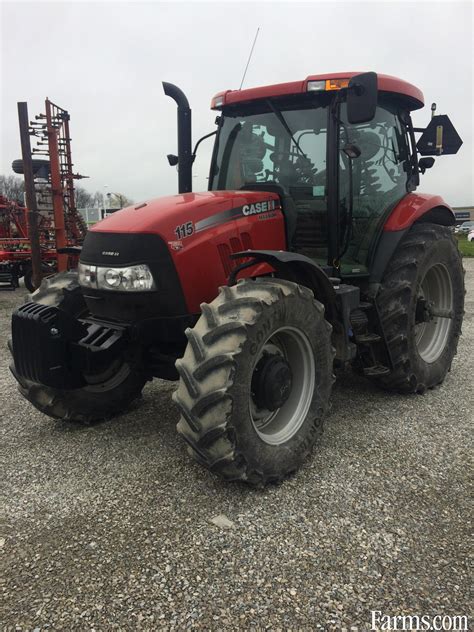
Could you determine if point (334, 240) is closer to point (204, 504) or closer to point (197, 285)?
point (197, 285)

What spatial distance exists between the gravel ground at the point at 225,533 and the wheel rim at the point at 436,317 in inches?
44.4

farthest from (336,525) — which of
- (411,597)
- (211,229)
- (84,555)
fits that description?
(211,229)

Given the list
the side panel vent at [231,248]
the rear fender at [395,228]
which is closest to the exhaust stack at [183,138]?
the side panel vent at [231,248]

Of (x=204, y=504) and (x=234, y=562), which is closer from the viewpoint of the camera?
(x=234, y=562)

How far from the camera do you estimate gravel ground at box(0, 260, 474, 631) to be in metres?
1.97

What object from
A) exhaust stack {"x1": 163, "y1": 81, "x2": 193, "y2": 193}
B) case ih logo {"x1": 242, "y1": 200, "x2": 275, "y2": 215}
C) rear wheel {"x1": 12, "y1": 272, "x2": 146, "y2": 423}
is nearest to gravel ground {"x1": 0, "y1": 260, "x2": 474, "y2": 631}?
rear wheel {"x1": 12, "y1": 272, "x2": 146, "y2": 423}

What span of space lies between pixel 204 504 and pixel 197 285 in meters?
1.26

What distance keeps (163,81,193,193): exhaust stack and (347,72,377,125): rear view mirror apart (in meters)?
1.29

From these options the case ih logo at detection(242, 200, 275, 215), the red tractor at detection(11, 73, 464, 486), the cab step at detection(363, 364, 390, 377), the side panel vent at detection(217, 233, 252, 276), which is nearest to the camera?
the red tractor at detection(11, 73, 464, 486)

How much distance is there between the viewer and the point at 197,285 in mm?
3008

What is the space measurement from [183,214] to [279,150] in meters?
1.17

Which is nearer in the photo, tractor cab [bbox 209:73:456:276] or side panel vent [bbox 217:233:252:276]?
side panel vent [bbox 217:233:252:276]

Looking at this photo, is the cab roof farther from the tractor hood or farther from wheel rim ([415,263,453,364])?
wheel rim ([415,263,453,364])

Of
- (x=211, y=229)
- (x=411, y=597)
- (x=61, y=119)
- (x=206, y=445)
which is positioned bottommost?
(x=411, y=597)
